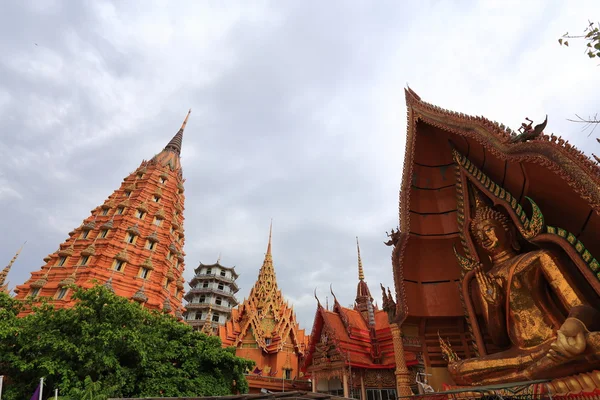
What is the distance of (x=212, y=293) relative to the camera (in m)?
43.7

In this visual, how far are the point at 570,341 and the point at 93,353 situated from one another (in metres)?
13.2

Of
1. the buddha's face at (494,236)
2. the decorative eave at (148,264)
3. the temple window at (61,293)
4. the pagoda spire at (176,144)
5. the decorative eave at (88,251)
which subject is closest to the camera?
the buddha's face at (494,236)

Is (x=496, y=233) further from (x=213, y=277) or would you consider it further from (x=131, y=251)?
(x=213, y=277)

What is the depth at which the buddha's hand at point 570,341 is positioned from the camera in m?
5.63

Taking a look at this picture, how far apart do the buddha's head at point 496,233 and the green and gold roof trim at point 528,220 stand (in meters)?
0.53

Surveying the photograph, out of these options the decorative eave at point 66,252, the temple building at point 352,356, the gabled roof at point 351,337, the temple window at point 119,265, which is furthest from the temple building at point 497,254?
the decorative eave at point 66,252

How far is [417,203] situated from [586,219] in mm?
4584

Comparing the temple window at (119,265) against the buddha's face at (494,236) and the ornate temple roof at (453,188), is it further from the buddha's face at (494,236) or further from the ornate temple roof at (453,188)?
the buddha's face at (494,236)

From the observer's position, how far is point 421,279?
1032 cm

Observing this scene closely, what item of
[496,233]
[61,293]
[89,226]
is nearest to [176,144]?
[89,226]

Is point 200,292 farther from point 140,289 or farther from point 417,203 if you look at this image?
point 417,203

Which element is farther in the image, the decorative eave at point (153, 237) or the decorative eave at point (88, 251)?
the decorative eave at point (153, 237)

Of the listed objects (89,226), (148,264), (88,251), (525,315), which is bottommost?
(525,315)

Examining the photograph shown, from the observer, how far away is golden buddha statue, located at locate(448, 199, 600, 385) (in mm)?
5836
